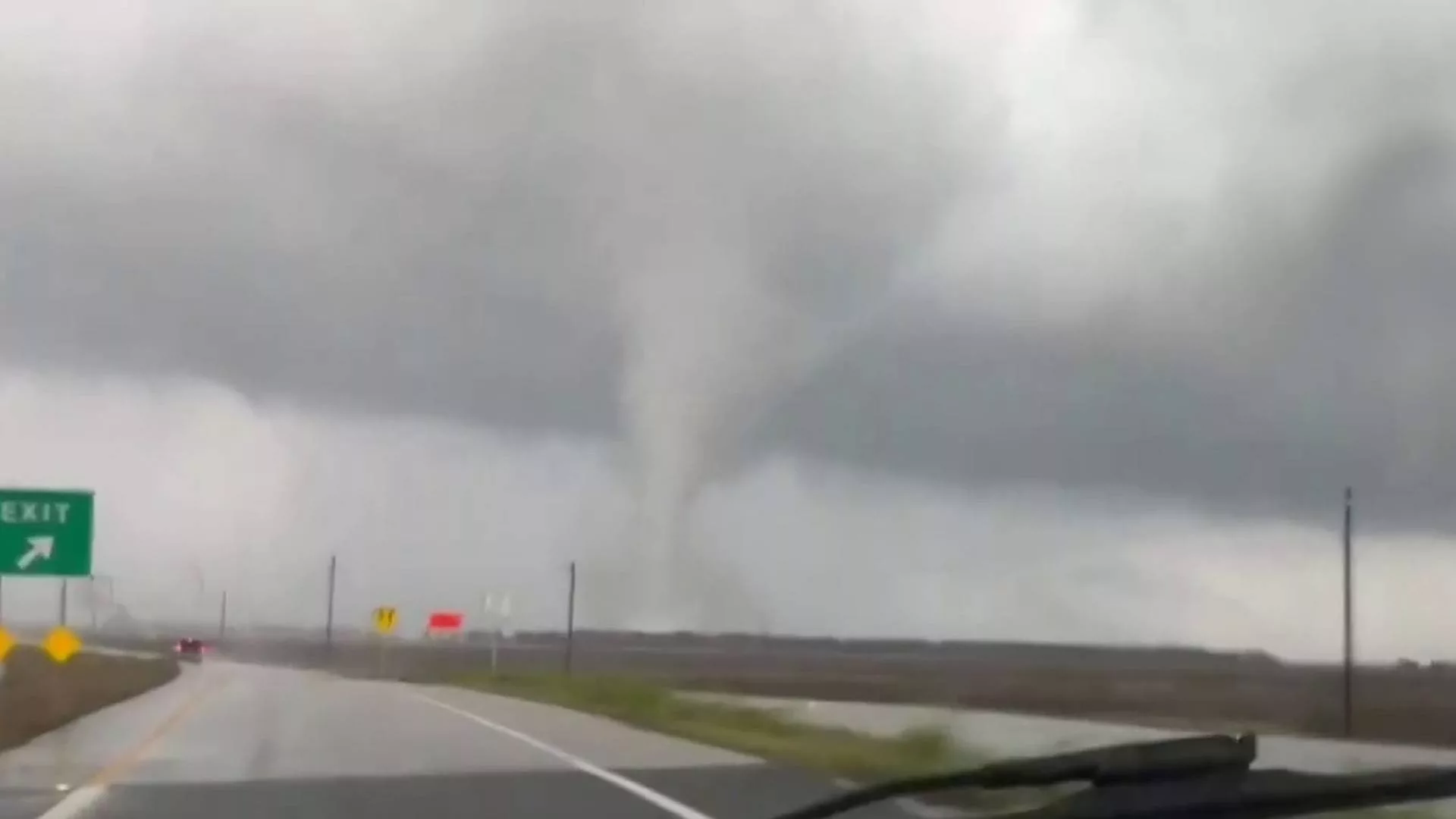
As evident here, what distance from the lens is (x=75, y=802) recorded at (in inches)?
→ 659

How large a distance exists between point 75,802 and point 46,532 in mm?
11956

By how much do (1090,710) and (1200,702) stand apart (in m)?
2.86

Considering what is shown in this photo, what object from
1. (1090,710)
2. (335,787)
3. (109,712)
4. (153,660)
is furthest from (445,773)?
(153,660)

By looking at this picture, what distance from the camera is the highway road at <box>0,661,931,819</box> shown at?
631 inches

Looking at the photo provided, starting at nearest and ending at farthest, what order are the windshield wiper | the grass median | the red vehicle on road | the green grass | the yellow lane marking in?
1. the windshield wiper
2. the green grass
3. the yellow lane marking
4. the grass median
5. the red vehicle on road

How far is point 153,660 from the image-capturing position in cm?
8381

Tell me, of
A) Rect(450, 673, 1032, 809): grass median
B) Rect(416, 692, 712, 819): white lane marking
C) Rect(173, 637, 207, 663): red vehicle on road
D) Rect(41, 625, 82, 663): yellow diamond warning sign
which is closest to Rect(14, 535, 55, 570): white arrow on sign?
Rect(41, 625, 82, 663): yellow diamond warning sign

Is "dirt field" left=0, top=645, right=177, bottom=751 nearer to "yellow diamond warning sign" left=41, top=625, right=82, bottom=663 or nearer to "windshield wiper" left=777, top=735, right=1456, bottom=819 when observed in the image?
"yellow diamond warning sign" left=41, top=625, right=82, bottom=663

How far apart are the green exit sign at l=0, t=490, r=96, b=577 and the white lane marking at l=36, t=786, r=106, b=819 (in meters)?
10.1

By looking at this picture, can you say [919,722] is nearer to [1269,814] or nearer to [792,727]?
[792,727]

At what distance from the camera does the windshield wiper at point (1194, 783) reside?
6.33 m

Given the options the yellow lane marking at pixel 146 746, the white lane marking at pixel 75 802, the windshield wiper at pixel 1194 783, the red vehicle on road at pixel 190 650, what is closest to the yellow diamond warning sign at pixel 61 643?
the yellow lane marking at pixel 146 746

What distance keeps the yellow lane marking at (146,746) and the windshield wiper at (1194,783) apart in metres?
14.2

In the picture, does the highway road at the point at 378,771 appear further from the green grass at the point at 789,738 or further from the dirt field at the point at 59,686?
the dirt field at the point at 59,686
